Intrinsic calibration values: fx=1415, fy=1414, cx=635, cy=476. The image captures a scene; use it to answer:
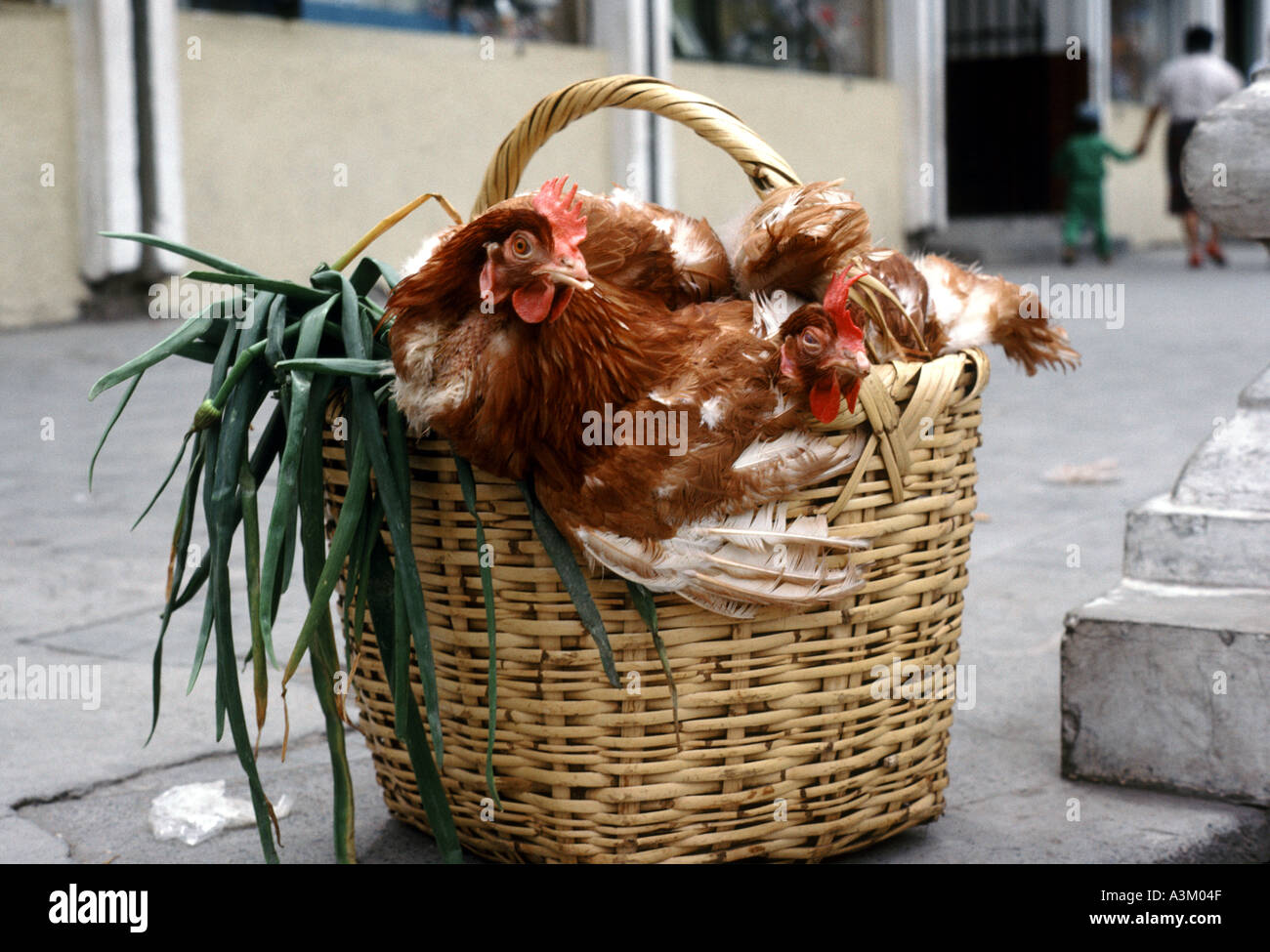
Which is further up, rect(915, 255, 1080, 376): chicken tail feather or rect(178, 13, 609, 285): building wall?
rect(178, 13, 609, 285): building wall

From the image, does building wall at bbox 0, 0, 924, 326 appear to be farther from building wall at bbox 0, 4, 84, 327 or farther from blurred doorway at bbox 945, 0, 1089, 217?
blurred doorway at bbox 945, 0, 1089, 217

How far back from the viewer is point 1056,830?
191 cm

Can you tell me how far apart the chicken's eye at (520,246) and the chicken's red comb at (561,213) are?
3 centimetres

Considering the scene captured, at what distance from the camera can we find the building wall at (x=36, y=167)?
22.2ft

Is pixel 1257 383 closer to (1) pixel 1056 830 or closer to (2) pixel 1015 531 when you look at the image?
(1) pixel 1056 830

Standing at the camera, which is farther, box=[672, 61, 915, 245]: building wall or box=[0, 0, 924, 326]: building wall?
box=[672, 61, 915, 245]: building wall

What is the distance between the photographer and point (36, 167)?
6.95 metres

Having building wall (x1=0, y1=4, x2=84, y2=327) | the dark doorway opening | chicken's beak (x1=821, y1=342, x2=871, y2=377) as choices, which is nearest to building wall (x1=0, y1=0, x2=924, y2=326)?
building wall (x1=0, y1=4, x2=84, y2=327)

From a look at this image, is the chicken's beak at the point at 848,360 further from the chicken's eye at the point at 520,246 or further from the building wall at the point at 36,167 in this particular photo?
the building wall at the point at 36,167

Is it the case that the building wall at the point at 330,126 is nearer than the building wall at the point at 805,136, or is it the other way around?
the building wall at the point at 330,126

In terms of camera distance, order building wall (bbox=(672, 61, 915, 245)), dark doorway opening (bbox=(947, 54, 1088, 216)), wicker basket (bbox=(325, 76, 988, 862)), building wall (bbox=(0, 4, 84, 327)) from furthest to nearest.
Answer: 1. dark doorway opening (bbox=(947, 54, 1088, 216))
2. building wall (bbox=(672, 61, 915, 245))
3. building wall (bbox=(0, 4, 84, 327))
4. wicker basket (bbox=(325, 76, 988, 862))

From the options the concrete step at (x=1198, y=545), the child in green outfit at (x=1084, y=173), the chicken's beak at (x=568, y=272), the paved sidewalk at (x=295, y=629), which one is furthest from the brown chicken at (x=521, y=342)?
the child in green outfit at (x=1084, y=173)

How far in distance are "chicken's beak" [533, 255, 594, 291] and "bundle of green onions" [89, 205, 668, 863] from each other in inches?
9.3

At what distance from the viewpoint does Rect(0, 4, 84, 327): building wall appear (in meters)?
6.77
